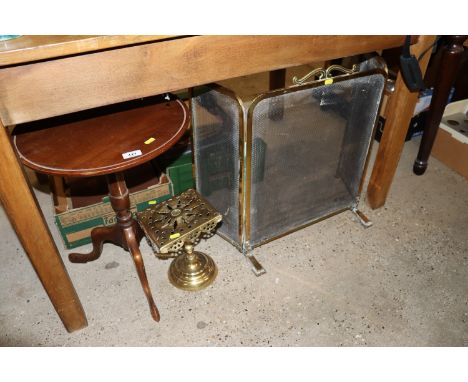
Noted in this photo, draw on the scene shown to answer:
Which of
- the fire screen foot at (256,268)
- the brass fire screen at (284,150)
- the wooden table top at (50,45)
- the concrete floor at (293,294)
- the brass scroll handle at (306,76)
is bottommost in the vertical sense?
the concrete floor at (293,294)

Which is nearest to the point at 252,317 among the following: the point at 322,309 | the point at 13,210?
the point at 322,309

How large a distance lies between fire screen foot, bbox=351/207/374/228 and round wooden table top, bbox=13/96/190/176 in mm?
884

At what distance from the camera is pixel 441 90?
1647 mm

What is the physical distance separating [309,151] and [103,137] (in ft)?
2.30

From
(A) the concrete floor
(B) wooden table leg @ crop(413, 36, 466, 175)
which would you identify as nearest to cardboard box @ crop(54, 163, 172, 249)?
(A) the concrete floor

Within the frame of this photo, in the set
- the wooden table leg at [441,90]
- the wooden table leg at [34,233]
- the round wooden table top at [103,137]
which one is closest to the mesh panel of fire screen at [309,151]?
the round wooden table top at [103,137]

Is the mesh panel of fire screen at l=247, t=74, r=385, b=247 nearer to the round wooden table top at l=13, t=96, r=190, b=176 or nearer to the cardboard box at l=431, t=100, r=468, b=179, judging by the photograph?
the round wooden table top at l=13, t=96, r=190, b=176

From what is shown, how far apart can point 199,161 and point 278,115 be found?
0.38m

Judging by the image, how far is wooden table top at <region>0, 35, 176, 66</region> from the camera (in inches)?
31.2

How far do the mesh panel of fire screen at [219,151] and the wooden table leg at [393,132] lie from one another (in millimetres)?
631

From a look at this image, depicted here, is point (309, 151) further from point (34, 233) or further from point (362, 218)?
point (34, 233)

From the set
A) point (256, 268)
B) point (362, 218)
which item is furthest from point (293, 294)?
point (362, 218)

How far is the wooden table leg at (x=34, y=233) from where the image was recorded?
36.2 inches

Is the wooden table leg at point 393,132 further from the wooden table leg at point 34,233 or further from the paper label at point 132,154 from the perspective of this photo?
the wooden table leg at point 34,233
